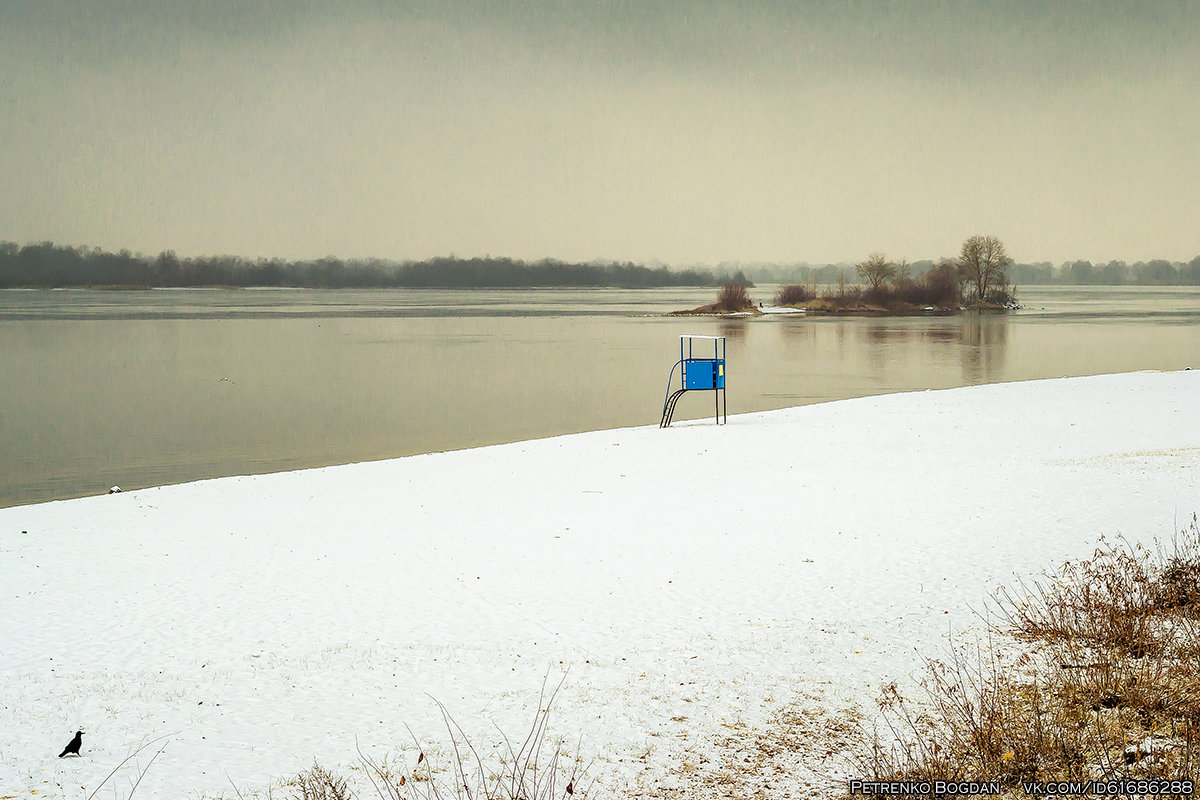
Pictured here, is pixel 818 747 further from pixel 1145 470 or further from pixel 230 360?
pixel 230 360

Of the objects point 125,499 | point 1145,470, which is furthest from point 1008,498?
point 125,499

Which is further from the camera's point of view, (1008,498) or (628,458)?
(628,458)

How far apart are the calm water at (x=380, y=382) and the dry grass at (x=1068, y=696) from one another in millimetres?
14510

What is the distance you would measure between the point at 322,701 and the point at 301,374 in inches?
1362

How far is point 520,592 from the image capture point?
7.84m

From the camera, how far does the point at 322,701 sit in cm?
552

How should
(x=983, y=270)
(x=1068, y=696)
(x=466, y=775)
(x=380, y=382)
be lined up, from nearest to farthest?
1. (x=466, y=775)
2. (x=1068, y=696)
3. (x=380, y=382)
4. (x=983, y=270)

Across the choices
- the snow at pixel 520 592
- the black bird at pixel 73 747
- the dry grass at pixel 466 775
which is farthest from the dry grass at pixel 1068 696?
the black bird at pixel 73 747

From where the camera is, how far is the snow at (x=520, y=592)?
5.13 m

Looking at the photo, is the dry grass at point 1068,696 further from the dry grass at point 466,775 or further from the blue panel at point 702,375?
the blue panel at point 702,375

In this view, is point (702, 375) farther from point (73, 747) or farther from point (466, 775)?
point (73, 747)

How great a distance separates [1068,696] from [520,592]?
416 cm

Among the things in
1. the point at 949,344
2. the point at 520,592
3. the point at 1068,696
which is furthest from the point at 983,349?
the point at 1068,696

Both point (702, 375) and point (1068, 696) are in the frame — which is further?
point (702, 375)
